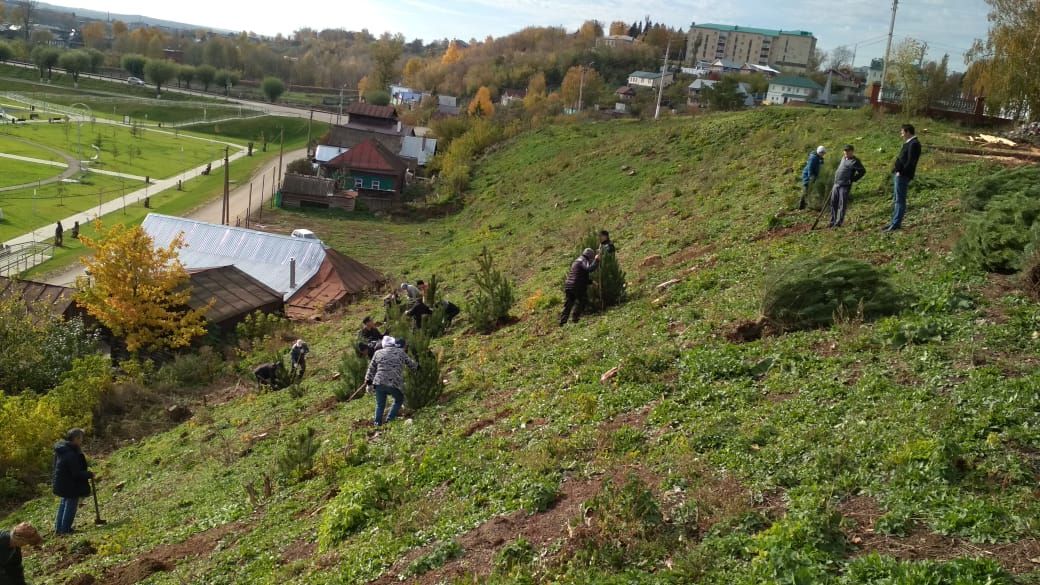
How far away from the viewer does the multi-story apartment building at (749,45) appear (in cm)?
18488

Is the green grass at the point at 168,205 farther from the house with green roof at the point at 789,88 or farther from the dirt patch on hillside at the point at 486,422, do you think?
the house with green roof at the point at 789,88

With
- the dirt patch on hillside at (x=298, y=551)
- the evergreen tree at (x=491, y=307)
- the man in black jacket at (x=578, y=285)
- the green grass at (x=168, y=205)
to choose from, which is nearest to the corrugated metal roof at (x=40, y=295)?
the green grass at (x=168, y=205)

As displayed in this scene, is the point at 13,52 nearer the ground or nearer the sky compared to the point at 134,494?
nearer the sky

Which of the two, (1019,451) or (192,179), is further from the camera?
(192,179)

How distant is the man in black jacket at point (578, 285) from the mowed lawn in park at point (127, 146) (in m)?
62.1

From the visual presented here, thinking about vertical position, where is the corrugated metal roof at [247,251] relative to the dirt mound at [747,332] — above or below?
below

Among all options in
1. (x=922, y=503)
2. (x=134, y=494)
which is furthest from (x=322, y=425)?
(x=922, y=503)

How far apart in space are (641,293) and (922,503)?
31.0ft

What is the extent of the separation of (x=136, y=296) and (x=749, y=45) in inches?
7432

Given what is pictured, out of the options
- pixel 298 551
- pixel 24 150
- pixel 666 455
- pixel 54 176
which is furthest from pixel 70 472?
pixel 24 150

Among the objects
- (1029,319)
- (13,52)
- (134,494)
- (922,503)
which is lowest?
(134,494)

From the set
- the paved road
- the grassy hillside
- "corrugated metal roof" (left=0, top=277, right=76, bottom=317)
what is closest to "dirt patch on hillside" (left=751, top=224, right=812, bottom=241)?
the grassy hillside

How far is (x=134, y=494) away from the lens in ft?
41.9

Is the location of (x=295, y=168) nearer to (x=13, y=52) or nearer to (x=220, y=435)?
(x=220, y=435)
